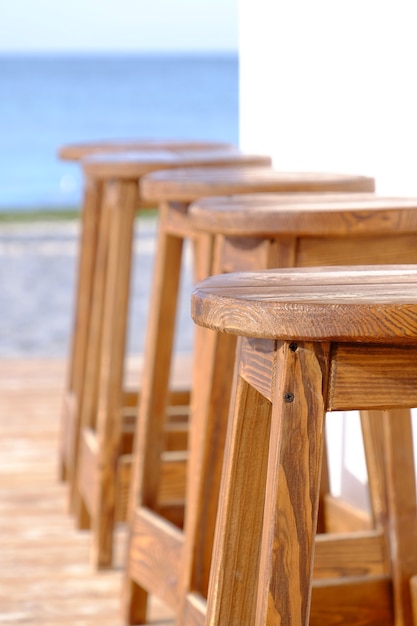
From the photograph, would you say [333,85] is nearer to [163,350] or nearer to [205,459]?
[163,350]

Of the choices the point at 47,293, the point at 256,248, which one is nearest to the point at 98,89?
the point at 47,293

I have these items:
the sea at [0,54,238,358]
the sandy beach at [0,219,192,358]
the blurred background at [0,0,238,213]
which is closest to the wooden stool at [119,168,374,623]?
the sandy beach at [0,219,192,358]

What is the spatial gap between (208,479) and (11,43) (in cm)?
3063

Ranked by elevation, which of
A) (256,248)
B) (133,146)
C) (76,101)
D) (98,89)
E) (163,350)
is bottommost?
(163,350)

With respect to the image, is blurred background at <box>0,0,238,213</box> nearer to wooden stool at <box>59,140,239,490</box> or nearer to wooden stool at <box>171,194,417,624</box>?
wooden stool at <box>59,140,239,490</box>

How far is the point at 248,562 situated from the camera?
1.19 m

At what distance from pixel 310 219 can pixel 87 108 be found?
105ft

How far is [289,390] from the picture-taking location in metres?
1.01

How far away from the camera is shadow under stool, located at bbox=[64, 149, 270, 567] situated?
249 cm

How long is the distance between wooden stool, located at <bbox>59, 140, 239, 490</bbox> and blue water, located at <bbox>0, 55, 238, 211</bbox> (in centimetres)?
1887

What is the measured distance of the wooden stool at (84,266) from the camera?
3.03 metres

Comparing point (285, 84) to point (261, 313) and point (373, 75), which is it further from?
point (261, 313)

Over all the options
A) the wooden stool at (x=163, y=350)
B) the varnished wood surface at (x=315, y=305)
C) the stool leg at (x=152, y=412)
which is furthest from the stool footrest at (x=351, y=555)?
the varnished wood surface at (x=315, y=305)

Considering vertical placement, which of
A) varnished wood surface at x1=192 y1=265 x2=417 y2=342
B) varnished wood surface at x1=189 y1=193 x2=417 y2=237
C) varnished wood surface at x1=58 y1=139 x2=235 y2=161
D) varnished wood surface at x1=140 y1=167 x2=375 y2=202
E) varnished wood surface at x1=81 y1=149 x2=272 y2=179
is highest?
varnished wood surface at x1=58 y1=139 x2=235 y2=161
